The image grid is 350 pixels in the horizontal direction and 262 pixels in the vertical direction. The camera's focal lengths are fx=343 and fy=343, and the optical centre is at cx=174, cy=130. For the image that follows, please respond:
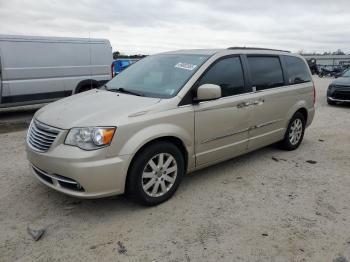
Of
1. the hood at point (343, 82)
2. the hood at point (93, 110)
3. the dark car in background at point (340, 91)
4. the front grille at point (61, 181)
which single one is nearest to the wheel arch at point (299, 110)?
the hood at point (93, 110)

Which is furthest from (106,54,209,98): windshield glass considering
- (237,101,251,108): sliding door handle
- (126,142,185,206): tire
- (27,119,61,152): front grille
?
(27,119,61,152): front grille

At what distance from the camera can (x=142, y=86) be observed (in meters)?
4.27

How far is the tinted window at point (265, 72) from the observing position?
4930 millimetres

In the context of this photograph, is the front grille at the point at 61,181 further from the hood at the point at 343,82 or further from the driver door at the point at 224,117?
the hood at the point at 343,82

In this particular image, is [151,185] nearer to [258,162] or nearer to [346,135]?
[258,162]

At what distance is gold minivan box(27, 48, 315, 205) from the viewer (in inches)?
131

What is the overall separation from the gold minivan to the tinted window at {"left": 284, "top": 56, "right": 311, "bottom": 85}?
16.6 inches

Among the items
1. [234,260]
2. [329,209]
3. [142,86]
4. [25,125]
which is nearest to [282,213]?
[329,209]

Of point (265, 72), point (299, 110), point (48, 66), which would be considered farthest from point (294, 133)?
point (48, 66)

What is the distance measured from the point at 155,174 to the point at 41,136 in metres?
1.26

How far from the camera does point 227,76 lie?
177 inches

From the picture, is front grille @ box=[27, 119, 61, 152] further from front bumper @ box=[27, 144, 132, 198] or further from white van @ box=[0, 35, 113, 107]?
white van @ box=[0, 35, 113, 107]

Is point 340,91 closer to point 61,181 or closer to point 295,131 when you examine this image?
point 295,131

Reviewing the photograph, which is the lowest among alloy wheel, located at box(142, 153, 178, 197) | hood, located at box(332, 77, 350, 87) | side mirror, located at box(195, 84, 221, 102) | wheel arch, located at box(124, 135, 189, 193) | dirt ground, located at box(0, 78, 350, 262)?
dirt ground, located at box(0, 78, 350, 262)
